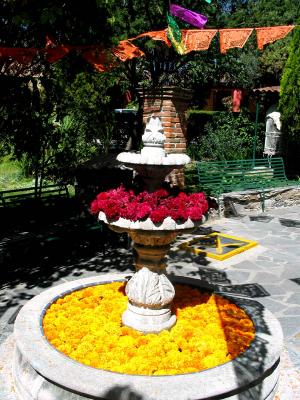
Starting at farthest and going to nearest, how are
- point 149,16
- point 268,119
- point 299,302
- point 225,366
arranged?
1. point 268,119
2. point 149,16
3. point 299,302
4. point 225,366

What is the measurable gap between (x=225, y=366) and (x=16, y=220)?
542cm

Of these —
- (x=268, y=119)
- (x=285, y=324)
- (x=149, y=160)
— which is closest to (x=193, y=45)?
(x=149, y=160)

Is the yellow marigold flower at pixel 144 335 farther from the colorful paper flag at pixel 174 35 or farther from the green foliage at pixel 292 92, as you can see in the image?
the green foliage at pixel 292 92

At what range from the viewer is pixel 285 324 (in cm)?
475

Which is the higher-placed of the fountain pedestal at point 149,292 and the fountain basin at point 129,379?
the fountain pedestal at point 149,292

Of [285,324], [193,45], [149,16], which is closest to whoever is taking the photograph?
[285,324]

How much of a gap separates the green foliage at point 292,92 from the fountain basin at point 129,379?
33.0ft

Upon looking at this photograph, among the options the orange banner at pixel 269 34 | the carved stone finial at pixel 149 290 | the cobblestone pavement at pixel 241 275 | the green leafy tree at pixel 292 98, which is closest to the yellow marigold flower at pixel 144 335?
the carved stone finial at pixel 149 290

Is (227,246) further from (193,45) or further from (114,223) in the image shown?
(114,223)

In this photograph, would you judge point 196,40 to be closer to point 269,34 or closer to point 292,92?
point 269,34

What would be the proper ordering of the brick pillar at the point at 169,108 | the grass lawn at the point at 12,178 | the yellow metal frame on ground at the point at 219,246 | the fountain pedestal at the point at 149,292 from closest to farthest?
the fountain pedestal at the point at 149,292
the yellow metal frame on ground at the point at 219,246
the brick pillar at the point at 169,108
the grass lawn at the point at 12,178

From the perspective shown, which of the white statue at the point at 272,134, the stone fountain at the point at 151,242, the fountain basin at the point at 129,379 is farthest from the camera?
the white statue at the point at 272,134

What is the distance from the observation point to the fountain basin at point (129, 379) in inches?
114

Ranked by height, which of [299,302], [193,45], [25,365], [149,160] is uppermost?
[193,45]
